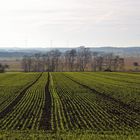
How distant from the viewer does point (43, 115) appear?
84.3 feet

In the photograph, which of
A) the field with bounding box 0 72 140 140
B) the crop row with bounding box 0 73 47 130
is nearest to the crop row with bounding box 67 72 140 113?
the field with bounding box 0 72 140 140

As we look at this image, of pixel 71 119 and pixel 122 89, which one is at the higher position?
pixel 71 119

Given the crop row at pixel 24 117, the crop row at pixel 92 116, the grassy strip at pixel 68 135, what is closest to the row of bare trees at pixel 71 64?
the crop row at pixel 92 116

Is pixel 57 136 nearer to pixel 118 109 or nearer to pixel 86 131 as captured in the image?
pixel 86 131

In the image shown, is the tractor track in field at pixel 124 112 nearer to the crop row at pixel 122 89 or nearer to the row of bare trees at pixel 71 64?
the crop row at pixel 122 89

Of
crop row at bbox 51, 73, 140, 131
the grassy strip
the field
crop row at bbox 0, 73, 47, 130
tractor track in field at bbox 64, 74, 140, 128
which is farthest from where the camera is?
tractor track in field at bbox 64, 74, 140, 128

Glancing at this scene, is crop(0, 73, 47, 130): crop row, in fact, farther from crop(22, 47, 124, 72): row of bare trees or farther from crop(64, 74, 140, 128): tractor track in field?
crop(22, 47, 124, 72): row of bare trees

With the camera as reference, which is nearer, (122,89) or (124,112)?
(124,112)

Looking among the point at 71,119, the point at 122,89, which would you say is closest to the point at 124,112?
the point at 71,119

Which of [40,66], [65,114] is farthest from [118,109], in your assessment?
[40,66]

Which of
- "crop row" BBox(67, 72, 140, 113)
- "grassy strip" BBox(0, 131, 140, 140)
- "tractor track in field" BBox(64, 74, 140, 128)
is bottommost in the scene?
"crop row" BBox(67, 72, 140, 113)

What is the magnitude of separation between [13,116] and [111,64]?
5963 inches

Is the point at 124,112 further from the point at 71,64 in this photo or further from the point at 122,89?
the point at 71,64

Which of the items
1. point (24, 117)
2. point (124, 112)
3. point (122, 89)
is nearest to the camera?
point (24, 117)
